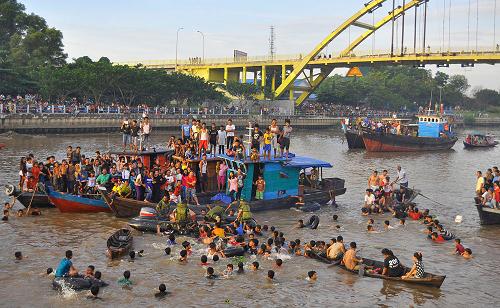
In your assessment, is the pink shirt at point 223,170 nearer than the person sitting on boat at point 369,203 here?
Yes

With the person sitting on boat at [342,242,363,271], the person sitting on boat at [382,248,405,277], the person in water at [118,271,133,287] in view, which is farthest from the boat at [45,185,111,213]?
the person sitting on boat at [382,248,405,277]

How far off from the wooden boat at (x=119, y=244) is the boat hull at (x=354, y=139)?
4199 cm

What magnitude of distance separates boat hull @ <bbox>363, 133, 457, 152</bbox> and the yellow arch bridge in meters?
17.6

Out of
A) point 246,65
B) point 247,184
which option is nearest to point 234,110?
point 246,65

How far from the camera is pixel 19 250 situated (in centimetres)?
1939

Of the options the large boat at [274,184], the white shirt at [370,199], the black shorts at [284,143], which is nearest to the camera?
the large boat at [274,184]

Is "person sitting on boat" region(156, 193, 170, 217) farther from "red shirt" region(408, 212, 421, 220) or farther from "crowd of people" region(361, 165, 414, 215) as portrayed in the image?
"red shirt" region(408, 212, 421, 220)

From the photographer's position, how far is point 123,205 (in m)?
23.0

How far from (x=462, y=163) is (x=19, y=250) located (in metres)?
42.3

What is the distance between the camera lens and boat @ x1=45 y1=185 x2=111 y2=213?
76.7ft

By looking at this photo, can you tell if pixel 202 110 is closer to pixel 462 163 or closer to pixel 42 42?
pixel 42 42

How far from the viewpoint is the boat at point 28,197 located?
23.6 metres

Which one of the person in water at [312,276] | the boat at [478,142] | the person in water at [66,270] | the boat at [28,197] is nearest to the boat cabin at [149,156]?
the boat at [28,197]

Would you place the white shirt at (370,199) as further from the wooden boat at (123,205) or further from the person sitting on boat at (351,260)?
the wooden boat at (123,205)
